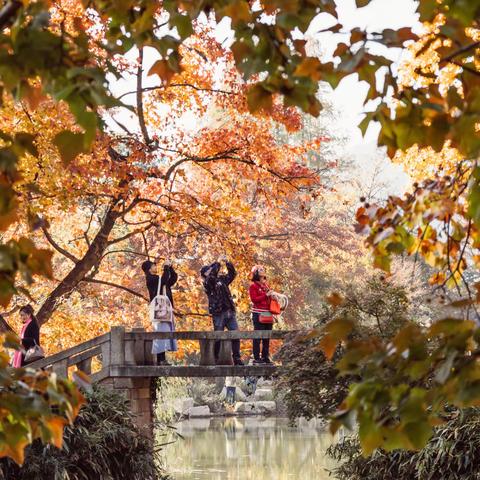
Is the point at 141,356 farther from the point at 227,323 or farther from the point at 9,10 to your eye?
the point at 9,10

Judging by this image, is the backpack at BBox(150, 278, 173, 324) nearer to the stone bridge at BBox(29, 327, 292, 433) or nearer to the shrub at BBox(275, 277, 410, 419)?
the stone bridge at BBox(29, 327, 292, 433)

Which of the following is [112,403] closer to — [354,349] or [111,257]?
[354,349]

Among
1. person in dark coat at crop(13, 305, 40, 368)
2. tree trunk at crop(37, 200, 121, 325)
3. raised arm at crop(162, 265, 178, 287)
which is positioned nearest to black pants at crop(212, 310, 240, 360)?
raised arm at crop(162, 265, 178, 287)

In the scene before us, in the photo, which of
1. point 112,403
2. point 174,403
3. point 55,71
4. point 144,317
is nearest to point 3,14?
point 55,71

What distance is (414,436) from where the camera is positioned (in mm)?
2896

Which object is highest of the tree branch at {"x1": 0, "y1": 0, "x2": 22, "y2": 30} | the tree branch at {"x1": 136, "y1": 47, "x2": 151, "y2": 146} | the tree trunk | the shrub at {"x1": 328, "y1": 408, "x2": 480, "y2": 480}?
the tree branch at {"x1": 136, "y1": 47, "x2": 151, "y2": 146}

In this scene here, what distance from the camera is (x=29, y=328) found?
42.7ft

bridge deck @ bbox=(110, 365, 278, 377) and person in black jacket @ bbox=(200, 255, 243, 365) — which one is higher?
person in black jacket @ bbox=(200, 255, 243, 365)

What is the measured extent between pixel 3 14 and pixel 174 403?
31015mm

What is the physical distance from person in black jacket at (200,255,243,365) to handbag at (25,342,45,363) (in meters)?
2.48

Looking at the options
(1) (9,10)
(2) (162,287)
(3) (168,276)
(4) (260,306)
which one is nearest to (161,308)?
(2) (162,287)

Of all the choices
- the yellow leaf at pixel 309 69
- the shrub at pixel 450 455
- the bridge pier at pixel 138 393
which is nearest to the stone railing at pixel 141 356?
the bridge pier at pixel 138 393

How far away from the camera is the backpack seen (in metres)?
14.5

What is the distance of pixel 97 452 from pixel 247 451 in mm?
12391
